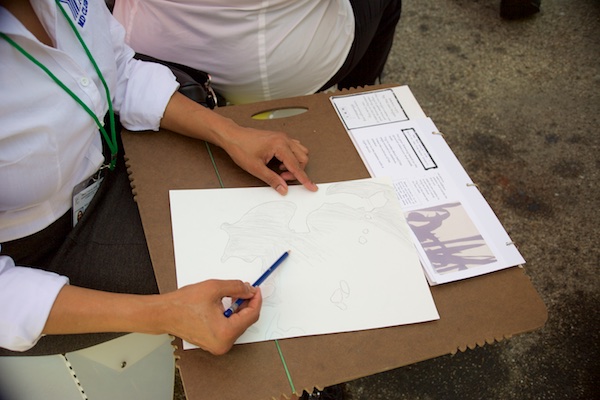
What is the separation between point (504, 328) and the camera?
0.74 meters

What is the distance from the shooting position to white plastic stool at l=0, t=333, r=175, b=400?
34.7 inches

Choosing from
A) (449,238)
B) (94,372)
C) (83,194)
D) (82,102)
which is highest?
(82,102)

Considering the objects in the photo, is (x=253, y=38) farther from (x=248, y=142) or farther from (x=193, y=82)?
(x=248, y=142)

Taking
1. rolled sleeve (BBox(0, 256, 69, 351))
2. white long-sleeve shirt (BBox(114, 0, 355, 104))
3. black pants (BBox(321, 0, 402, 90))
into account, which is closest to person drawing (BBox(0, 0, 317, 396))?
rolled sleeve (BBox(0, 256, 69, 351))

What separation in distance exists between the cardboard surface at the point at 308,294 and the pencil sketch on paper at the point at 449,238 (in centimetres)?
3

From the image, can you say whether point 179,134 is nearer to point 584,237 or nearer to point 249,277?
point 249,277

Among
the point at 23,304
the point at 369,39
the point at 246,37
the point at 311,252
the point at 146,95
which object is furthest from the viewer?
the point at 369,39

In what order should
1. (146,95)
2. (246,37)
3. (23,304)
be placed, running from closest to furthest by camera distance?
(23,304) → (146,95) → (246,37)

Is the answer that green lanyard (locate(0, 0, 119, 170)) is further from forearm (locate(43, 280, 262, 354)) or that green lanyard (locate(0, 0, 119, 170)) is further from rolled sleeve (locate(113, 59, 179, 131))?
forearm (locate(43, 280, 262, 354))

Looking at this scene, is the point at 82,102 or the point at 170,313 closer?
the point at 170,313

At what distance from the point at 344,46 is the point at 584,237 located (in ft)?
3.02

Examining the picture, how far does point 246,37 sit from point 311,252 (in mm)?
488

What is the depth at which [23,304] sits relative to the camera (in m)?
0.68

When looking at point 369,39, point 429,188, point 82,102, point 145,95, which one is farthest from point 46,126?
point 369,39
